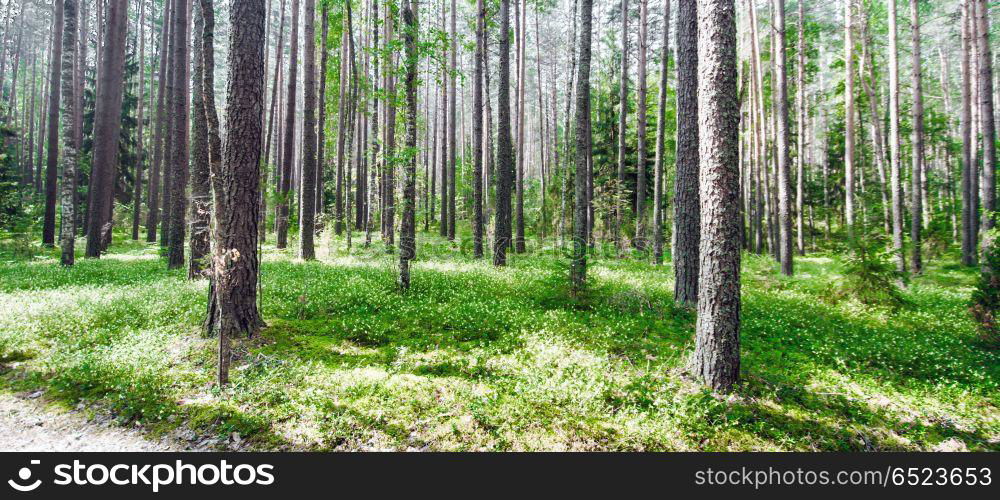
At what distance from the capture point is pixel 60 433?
175 inches

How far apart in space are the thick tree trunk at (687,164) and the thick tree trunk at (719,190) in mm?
3193

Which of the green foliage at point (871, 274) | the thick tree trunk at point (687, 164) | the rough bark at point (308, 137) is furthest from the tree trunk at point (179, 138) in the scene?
the green foliage at point (871, 274)

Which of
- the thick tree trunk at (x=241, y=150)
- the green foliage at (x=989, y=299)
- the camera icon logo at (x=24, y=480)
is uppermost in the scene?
the thick tree trunk at (x=241, y=150)

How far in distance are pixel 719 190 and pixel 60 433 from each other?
7599 mm

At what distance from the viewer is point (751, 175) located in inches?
953

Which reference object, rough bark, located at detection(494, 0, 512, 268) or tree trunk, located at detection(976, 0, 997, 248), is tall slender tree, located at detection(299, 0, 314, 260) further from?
tree trunk, located at detection(976, 0, 997, 248)

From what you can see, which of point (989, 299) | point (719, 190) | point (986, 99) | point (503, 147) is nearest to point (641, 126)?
point (503, 147)

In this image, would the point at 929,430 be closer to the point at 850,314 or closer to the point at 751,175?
the point at 850,314

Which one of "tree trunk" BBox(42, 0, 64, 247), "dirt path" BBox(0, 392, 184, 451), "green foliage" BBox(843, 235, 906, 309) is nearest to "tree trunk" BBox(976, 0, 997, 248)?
"green foliage" BBox(843, 235, 906, 309)

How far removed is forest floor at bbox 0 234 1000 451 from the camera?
431 cm

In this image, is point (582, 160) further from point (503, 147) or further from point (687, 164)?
point (503, 147)

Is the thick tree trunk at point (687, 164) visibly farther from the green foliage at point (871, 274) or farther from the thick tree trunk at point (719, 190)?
the green foliage at point (871, 274)

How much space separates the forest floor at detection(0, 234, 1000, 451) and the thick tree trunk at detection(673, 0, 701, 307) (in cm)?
73

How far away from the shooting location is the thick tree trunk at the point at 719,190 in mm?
4891
